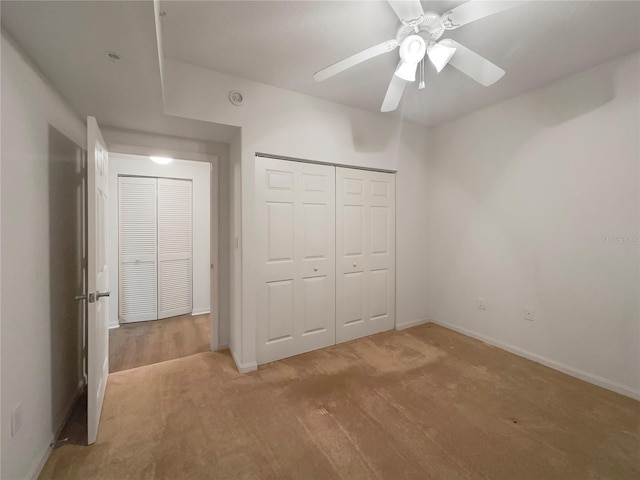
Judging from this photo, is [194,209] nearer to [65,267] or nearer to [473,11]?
[65,267]

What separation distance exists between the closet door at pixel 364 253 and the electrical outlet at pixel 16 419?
2.30m

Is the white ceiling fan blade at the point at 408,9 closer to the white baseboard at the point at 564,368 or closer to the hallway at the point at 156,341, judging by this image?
the white baseboard at the point at 564,368

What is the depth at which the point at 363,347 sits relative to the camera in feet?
9.30

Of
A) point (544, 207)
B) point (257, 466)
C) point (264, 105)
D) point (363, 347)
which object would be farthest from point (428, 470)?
point (264, 105)

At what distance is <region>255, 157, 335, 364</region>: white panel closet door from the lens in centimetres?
249

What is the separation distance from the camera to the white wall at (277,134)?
7.00 feet

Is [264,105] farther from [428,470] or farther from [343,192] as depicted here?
[428,470]

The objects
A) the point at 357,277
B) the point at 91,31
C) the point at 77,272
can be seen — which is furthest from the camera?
the point at 357,277

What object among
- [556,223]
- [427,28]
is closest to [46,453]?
[427,28]

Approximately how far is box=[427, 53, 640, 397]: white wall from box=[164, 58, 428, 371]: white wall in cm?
62

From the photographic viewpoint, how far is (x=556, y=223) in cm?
238

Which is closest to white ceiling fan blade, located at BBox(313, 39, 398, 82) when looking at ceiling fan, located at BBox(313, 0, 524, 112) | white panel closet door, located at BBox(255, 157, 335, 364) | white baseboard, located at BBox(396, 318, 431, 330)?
ceiling fan, located at BBox(313, 0, 524, 112)

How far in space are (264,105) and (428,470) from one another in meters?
2.81

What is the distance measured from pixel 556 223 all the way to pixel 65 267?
3.90 meters
